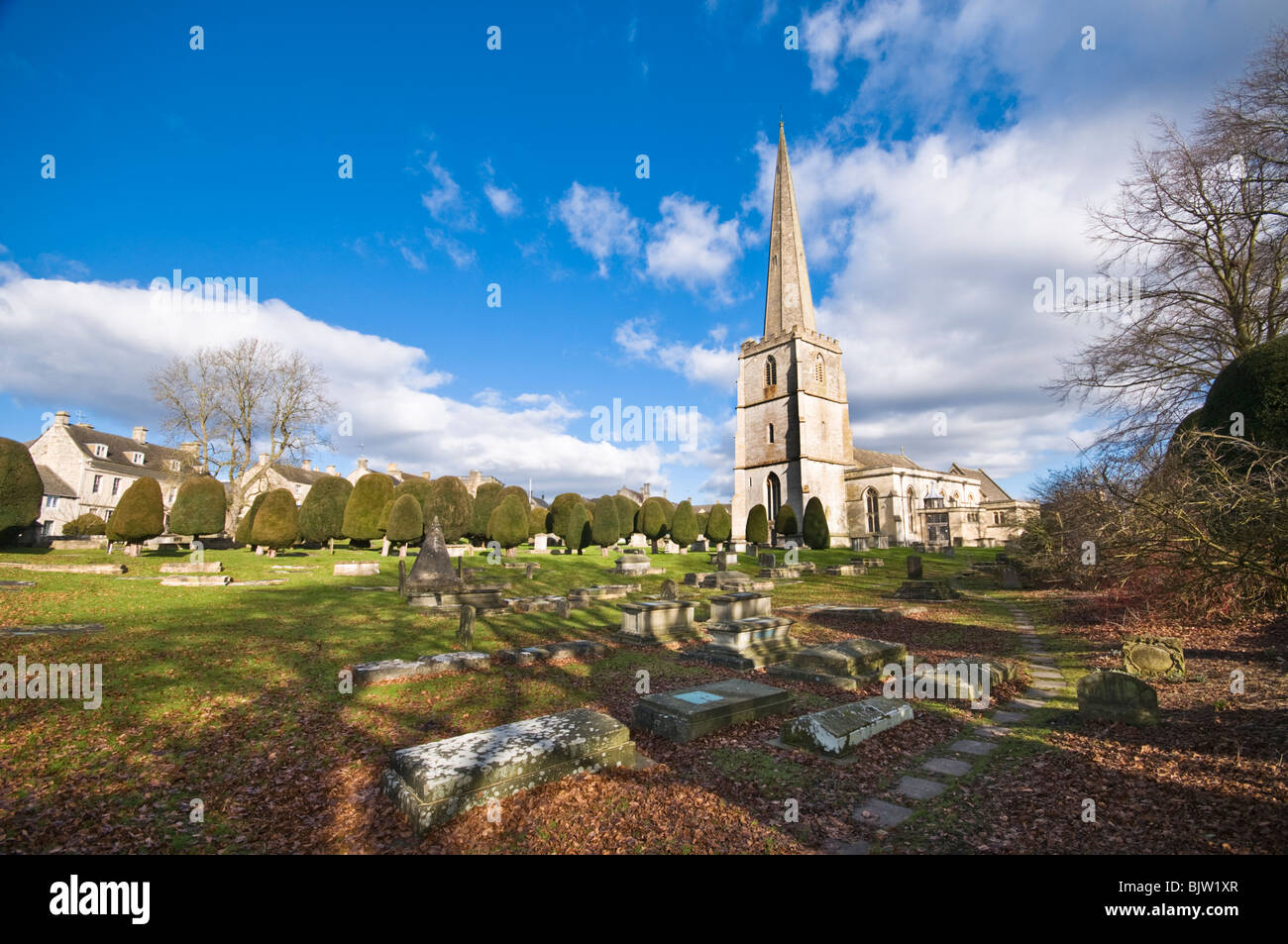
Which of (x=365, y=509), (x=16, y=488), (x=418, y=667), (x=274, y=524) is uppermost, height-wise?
(x=16, y=488)

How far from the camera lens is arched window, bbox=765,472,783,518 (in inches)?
1735

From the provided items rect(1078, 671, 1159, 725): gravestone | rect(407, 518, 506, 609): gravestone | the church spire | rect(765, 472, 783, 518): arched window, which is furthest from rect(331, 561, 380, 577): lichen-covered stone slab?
the church spire

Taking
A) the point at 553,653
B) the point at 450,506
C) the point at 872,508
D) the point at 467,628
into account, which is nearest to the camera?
the point at 553,653

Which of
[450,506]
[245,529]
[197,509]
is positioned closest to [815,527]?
[450,506]

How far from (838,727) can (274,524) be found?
29.5 m

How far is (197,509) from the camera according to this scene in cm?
2764

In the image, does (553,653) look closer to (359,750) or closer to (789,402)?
(359,750)

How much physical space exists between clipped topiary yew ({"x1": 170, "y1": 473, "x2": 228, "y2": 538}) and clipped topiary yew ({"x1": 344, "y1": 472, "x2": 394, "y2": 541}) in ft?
19.6

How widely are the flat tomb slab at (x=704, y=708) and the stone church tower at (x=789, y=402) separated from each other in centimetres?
3648

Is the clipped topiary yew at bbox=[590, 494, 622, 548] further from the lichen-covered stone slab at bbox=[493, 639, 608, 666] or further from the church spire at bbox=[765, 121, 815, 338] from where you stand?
the lichen-covered stone slab at bbox=[493, 639, 608, 666]

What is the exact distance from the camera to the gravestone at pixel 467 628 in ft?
32.2
